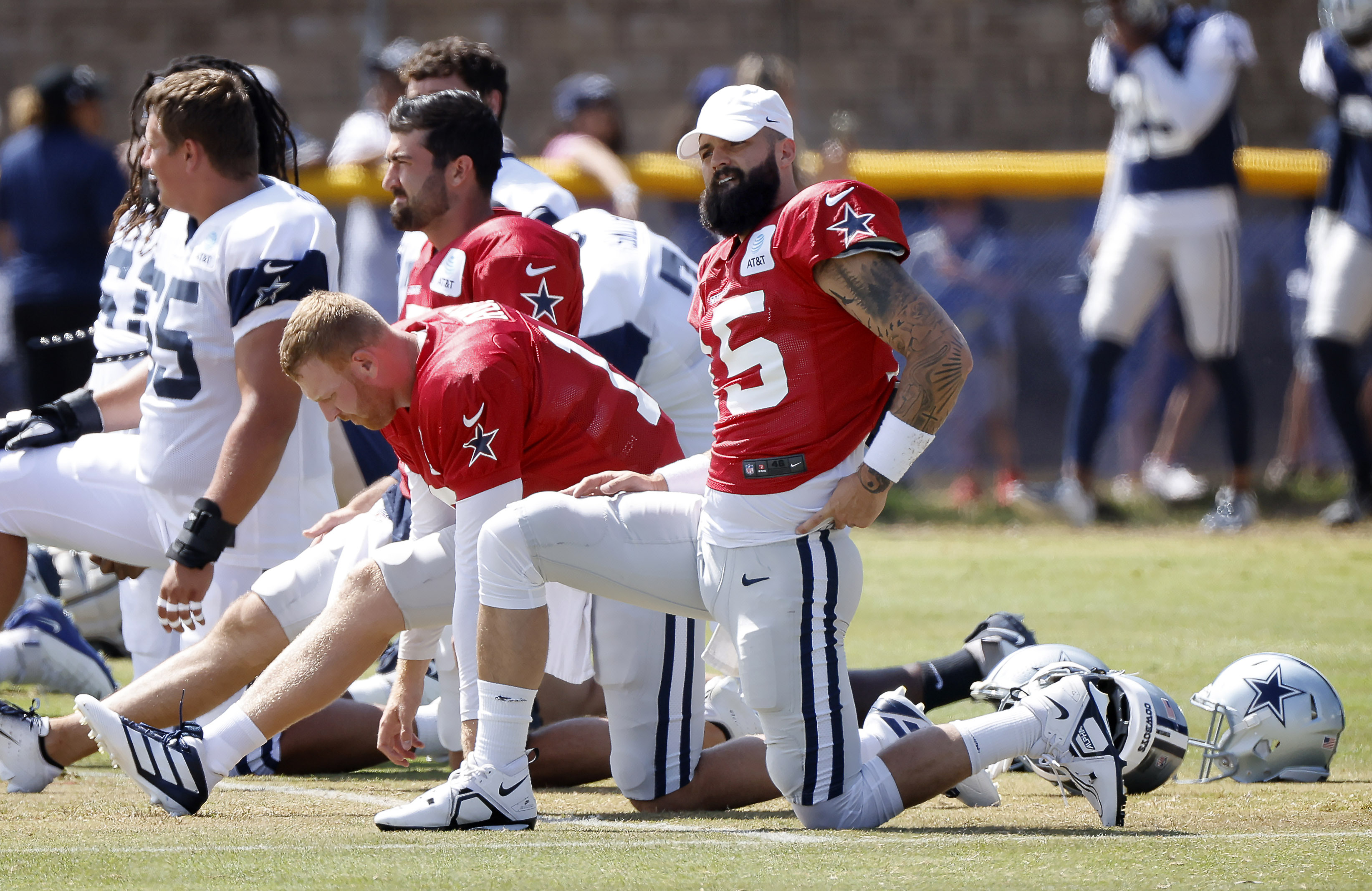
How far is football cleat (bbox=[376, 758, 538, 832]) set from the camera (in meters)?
4.50

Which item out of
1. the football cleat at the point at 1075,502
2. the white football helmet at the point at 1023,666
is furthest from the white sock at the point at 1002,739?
the football cleat at the point at 1075,502

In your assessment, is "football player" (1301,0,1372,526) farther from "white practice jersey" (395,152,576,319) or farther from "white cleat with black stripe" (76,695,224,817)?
"white cleat with black stripe" (76,695,224,817)

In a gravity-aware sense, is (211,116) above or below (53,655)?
above

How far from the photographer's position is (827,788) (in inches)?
180

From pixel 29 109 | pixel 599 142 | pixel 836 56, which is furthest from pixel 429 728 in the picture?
pixel 836 56

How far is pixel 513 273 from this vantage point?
5.34m

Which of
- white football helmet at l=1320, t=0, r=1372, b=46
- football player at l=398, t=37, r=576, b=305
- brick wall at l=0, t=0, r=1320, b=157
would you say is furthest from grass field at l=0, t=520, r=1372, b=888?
brick wall at l=0, t=0, r=1320, b=157

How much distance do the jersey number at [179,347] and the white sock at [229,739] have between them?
1233mm

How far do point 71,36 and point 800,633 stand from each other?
1590 centimetres

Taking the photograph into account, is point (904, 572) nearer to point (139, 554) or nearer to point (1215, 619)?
point (1215, 619)

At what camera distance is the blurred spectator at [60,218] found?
1110 centimetres

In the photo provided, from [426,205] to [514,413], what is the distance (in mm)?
1179

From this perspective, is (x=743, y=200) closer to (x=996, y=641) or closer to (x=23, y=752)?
(x=996, y=641)

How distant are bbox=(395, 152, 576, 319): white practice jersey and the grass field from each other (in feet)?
5.35
